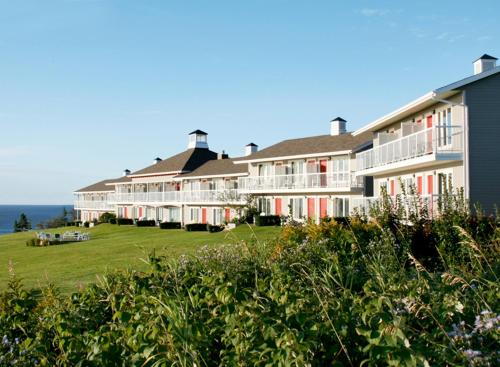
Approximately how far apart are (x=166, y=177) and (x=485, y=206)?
4640 cm

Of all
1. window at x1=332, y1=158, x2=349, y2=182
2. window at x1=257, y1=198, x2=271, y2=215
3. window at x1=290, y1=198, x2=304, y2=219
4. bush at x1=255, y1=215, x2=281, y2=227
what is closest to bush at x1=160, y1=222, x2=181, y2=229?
window at x1=257, y1=198, x2=271, y2=215

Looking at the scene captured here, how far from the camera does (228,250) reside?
35.0 ft

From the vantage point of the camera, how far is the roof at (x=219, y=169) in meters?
53.8

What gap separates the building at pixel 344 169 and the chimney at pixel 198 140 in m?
0.13

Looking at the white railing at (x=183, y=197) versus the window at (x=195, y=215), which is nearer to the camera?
the white railing at (x=183, y=197)

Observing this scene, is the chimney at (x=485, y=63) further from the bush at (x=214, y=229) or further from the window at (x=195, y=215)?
the window at (x=195, y=215)

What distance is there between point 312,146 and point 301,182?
367cm

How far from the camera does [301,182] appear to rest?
140 ft

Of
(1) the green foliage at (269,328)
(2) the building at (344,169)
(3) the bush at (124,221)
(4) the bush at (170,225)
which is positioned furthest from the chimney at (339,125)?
(1) the green foliage at (269,328)

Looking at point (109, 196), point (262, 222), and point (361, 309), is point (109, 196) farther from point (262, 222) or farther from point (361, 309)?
point (361, 309)

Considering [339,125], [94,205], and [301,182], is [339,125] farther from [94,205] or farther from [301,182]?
[94,205]

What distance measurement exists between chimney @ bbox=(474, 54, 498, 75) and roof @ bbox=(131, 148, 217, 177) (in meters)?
41.0

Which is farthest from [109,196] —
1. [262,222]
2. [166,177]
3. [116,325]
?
[116,325]

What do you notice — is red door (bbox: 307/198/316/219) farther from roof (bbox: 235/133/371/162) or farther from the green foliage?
the green foliage
